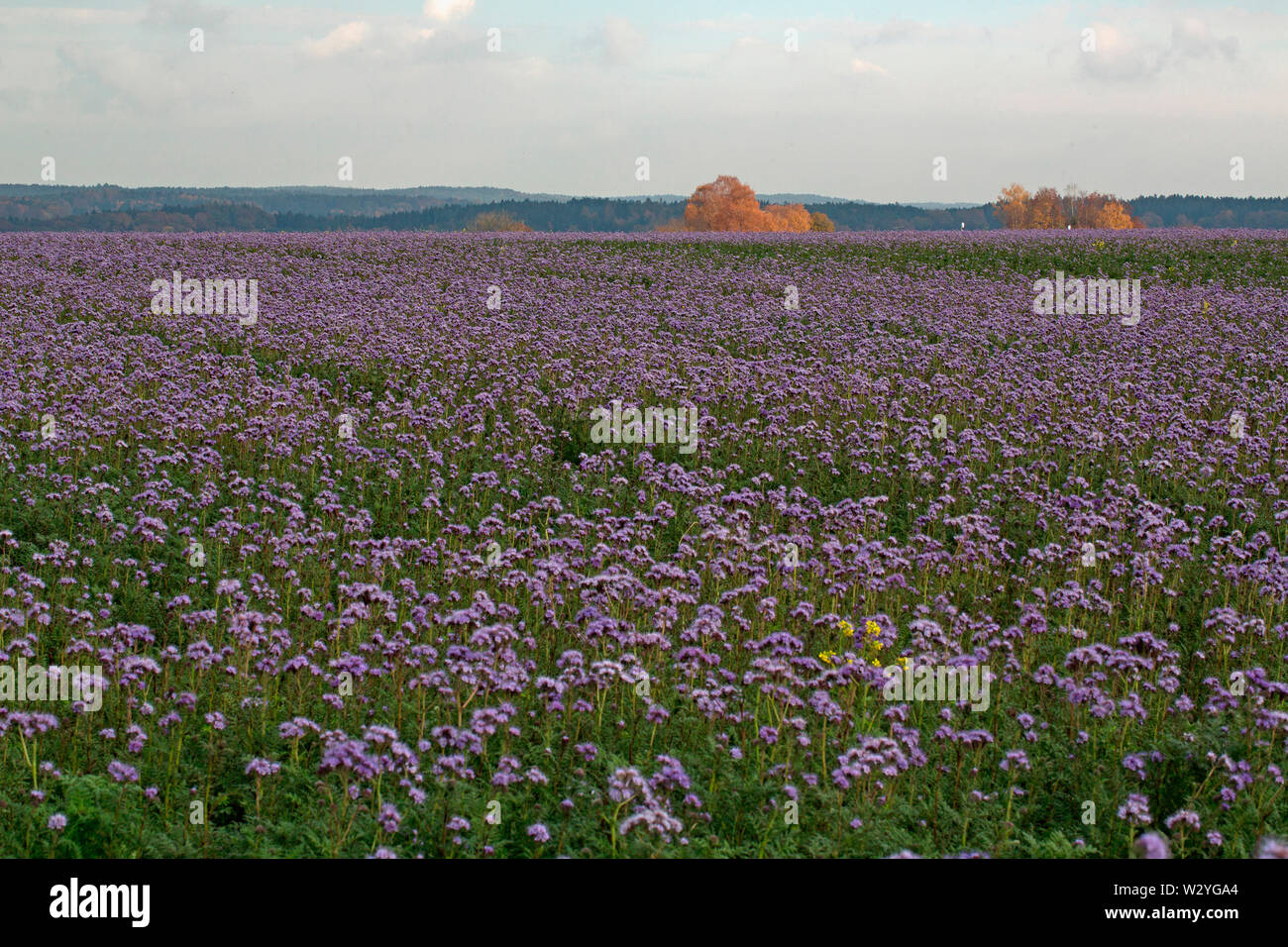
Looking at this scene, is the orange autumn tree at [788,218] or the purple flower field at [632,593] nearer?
the purple flower field at [632,593]

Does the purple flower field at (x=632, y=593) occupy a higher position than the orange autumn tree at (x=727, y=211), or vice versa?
the orange autumn tree at (x=727, y=211)

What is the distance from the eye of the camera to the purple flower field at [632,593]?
5.30 meters

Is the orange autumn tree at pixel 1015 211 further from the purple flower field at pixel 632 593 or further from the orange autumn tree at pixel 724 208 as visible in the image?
the purple flower field at pixel 632 593

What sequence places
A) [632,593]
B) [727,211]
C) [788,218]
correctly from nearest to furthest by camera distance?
[632,593]
[727,211]
[788,218]

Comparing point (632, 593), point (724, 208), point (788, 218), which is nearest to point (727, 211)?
point (724, 208)

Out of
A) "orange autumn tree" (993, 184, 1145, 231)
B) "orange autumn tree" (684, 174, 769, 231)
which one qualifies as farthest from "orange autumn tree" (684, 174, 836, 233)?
"orange autumn tree" (993, 184, 1145, 231)

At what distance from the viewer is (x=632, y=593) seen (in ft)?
23.7

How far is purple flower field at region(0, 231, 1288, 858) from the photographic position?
530cm

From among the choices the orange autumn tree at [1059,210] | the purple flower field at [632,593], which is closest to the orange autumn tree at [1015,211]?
the orange autumn tree at [1059,210]

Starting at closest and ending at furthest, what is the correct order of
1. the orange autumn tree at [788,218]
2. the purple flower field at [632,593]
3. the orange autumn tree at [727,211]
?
the purple flower field at [632,593] → the orange autumn tree at [727,211] → the orange autumn tree at [788,218]

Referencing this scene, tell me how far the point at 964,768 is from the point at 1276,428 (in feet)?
30.5

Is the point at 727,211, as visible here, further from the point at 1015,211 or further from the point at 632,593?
the point at 632,593

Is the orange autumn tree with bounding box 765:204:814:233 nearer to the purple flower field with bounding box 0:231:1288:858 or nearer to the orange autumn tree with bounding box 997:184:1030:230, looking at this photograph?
the orange autumn tree with bounding box 997:184:1030:230
